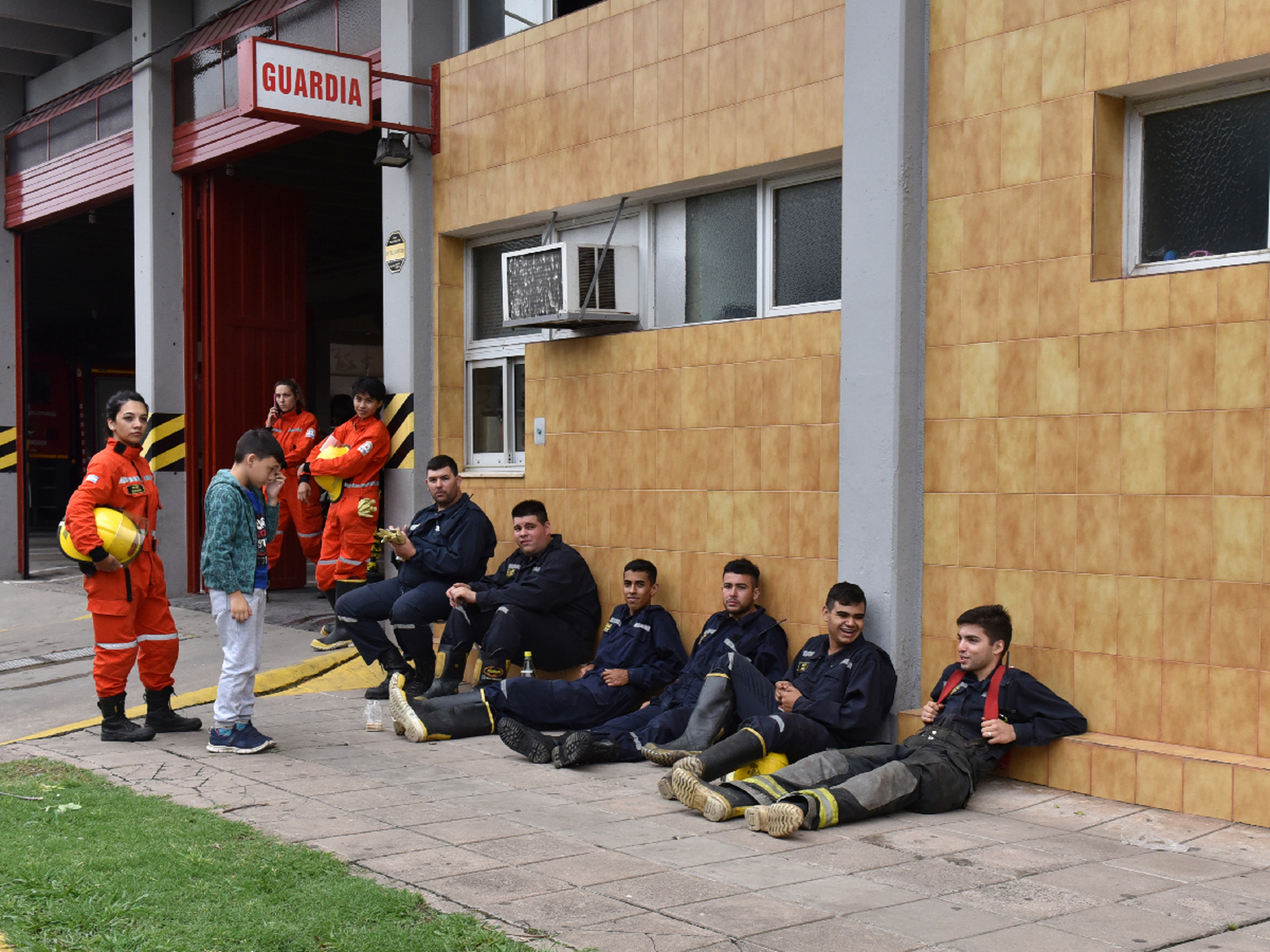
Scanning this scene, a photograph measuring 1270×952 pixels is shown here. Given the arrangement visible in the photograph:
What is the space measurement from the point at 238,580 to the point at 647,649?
2.39 metres

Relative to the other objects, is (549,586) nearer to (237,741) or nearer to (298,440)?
(237,741)

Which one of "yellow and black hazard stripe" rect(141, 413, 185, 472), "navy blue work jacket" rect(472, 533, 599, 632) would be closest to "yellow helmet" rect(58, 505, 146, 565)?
"navy blue work jacket" rect(472, 533, 599, 632)

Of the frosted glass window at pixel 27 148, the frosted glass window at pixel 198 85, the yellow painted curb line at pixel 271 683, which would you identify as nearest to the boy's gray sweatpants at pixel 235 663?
the yellow painted curb line at pixel 271 683

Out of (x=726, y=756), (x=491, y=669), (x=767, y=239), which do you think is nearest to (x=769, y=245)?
(x=767, y=239)

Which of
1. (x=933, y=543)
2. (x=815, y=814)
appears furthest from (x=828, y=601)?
(x=815, y=814)

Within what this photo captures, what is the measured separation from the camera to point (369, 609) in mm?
8422

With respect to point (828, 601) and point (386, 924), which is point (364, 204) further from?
point (386, 924)

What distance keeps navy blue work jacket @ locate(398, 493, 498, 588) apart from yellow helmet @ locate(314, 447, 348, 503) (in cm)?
155

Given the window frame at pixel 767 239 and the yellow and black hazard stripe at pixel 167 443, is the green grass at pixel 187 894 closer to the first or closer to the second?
the window frame at pixel 767 239

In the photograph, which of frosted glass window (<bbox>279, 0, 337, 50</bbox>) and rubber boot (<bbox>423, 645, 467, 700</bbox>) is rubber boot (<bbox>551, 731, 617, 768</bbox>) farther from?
frosted glass window (<bbox>279, 0, 337, 50</bbox>)

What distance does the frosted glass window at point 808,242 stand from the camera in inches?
293

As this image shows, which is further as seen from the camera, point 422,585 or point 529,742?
point 422,585

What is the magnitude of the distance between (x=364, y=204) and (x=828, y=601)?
1101 centimetres

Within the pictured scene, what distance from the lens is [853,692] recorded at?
6387 mm
